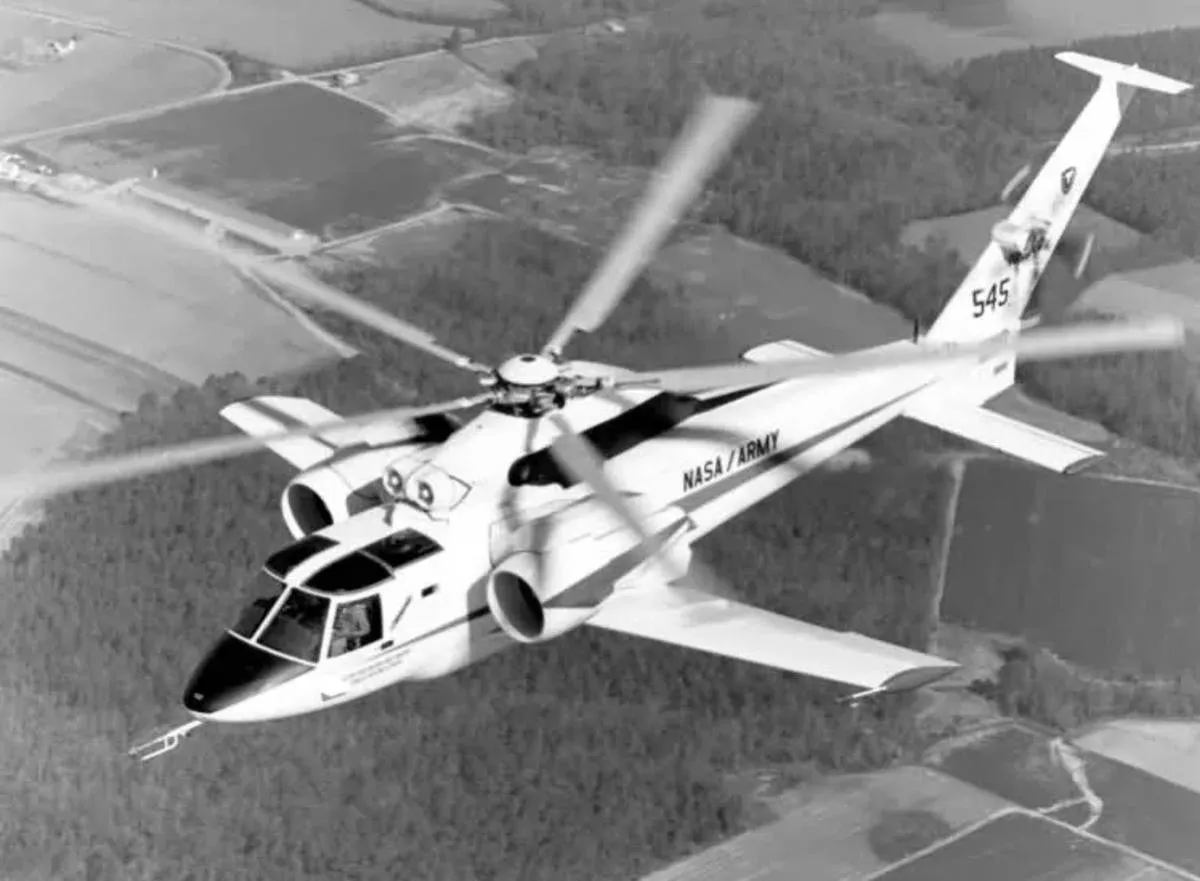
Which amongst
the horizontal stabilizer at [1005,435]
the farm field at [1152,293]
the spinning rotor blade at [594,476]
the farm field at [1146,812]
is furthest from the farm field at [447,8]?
the farm field at [1146,812]

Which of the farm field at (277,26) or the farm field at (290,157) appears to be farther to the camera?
the farm field at (277,26)

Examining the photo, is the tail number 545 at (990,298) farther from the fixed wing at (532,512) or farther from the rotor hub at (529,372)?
the rotor hub at (529,372)

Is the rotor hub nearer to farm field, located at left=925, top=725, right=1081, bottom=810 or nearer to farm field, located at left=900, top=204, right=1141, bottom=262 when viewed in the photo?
farm field, located at left=925, top=725, right=1081, bottom=810

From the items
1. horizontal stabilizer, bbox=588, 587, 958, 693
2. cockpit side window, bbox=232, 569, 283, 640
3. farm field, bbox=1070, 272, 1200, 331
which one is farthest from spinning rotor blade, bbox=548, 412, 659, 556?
farm field, bbox=1070, 272, 1200, 331

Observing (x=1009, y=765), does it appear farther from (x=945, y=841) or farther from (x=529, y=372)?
(x=529, y=372)

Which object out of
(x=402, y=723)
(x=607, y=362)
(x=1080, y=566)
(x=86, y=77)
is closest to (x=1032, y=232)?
(x=1080, y=566)
